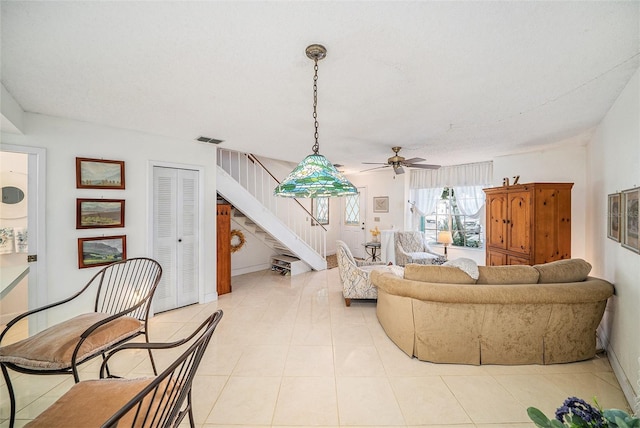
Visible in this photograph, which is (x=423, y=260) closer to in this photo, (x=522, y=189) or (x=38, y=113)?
(x=522, y=189)

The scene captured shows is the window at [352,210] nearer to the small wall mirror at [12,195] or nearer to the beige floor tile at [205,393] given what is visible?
the beige floor tile at [205,393]

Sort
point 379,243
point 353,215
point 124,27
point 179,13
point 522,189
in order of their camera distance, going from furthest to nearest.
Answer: point 353,215 → point 379,243 → point 522,189 → point 124,27 → point 179,13

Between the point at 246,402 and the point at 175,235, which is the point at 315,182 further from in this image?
the point at 175,235

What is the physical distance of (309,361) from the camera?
2.27 metres

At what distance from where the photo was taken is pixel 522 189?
137 inches

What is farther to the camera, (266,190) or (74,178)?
(266,190)

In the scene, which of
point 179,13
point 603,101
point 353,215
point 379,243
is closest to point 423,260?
point 379,243

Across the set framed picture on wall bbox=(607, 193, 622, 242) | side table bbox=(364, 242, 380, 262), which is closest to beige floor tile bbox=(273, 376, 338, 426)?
framed picture on wall bbox=(607, 193, 622, 242)

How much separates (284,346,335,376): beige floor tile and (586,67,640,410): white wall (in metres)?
2.27

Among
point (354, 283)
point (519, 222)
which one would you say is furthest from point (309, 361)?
point (519, 222)

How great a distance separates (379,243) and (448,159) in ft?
8.05

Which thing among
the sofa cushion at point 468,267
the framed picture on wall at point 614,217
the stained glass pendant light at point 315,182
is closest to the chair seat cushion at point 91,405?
the stained glass pendant light at point 315,182

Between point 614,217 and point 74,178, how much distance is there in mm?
5622

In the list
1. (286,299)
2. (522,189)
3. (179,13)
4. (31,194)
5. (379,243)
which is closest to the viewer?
(179,13)
